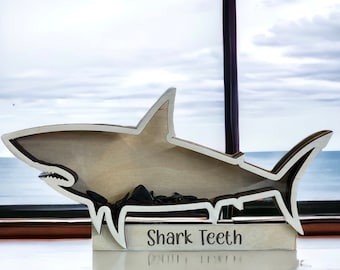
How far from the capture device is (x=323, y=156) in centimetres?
194

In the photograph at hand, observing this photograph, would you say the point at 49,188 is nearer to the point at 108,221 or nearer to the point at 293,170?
the point at 108,221

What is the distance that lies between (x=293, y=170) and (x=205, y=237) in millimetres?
238

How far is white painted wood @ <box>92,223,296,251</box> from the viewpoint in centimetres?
123

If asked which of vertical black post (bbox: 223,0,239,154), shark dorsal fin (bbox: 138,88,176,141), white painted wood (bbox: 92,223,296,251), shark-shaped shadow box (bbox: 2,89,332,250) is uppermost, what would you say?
vertical black post (bbox: 223,0,239,154)

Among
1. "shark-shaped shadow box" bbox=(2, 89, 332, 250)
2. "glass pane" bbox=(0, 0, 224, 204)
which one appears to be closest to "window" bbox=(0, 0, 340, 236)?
"glass pane" bbox=(0, 0, 224, 204)

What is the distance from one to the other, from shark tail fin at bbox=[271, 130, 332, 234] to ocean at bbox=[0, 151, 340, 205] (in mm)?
680

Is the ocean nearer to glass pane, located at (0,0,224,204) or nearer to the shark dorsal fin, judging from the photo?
glass pane, located at (0,0,224,204)

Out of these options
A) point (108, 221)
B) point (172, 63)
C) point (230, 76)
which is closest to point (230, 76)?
point (230, 76)

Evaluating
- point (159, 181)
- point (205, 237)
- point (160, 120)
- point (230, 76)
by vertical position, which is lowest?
point (205, 237)

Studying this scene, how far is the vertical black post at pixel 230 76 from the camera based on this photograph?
A: 74.0 inches

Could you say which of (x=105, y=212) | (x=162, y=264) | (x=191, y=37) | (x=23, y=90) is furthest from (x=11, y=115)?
(x=162, y=264)

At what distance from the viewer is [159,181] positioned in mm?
1257

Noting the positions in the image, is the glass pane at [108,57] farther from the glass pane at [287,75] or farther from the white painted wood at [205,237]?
the white painted wood at [205,237]

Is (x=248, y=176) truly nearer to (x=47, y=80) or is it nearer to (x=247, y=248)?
(x=247, y=248)
